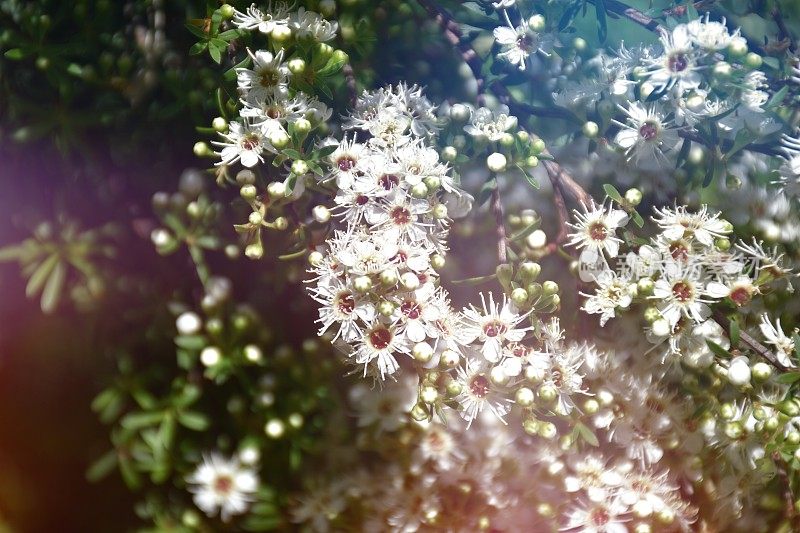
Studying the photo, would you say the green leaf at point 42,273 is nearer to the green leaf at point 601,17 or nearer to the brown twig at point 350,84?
the brown twig at point 350,84

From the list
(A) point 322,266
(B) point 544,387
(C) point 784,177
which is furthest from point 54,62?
(C) point 784,177

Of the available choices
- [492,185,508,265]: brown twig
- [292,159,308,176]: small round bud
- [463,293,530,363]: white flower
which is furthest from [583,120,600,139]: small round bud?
[292,159,308,176]: small round bud

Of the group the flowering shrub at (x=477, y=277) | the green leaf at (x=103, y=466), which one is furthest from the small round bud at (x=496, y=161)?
the green leaf at (x=103, y=466)

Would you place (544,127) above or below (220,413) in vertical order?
above

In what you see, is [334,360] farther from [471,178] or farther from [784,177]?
[784,177]

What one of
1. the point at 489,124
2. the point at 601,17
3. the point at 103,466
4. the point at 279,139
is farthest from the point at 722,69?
the point at 103,466

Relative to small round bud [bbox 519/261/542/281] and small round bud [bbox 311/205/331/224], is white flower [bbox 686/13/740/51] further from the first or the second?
small round bud [bbox 311/205/331/224]
